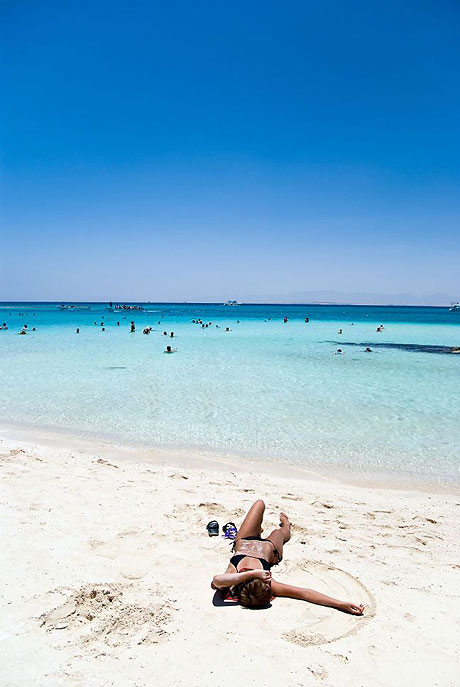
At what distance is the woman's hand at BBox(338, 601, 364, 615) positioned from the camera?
3694 mm

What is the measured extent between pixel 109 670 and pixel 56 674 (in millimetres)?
346

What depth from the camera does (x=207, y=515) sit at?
18.8ft

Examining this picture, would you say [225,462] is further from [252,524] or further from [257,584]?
[257,584]

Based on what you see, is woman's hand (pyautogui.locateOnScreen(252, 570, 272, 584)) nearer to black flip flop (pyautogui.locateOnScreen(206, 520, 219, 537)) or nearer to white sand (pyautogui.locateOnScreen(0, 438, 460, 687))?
white sand (pyautogui.locateOnScreen(0, 438, 460, 687))

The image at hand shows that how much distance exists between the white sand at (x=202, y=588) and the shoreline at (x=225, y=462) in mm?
674

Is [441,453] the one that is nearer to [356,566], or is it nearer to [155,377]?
[356,566]

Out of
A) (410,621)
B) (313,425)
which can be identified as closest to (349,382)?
(313,425)

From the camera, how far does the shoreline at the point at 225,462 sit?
7.58m

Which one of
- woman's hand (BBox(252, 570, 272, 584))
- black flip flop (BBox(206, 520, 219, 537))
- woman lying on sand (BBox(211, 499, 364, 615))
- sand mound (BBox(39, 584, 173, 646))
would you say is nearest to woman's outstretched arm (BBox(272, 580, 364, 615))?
woman lying on sand (BBox(211, 499, 364, 615))

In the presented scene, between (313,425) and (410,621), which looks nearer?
(410,621)

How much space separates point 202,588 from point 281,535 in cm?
121

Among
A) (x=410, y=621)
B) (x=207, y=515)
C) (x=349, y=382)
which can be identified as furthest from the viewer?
(x=349, y=382)

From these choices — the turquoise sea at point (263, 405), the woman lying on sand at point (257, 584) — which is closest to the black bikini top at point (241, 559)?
the woman lying on sand at point (257, 584)

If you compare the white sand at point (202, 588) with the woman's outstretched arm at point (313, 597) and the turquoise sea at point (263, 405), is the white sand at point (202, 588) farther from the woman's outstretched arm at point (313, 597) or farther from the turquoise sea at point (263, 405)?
the turquoise sea at point (263, 405)
